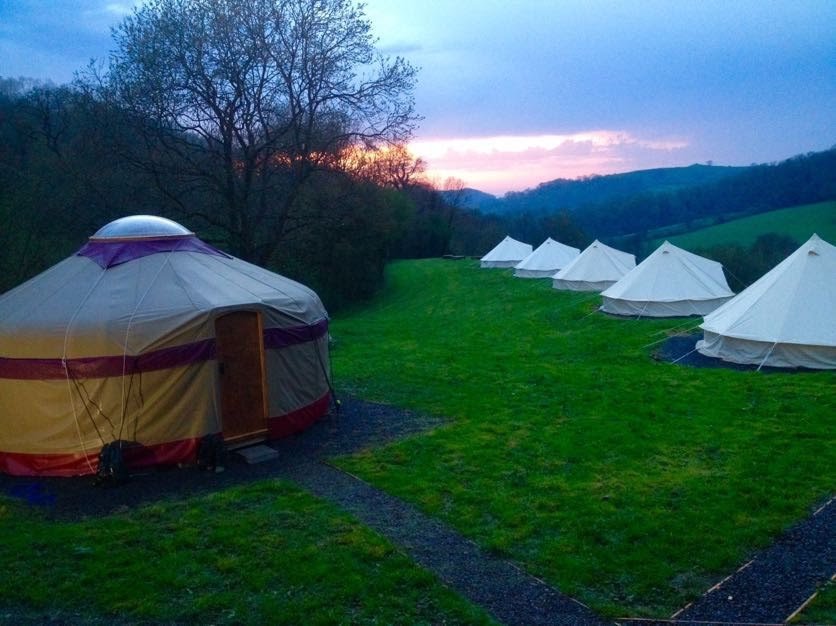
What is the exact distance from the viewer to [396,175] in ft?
179

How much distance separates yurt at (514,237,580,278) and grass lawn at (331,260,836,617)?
54.5 feet

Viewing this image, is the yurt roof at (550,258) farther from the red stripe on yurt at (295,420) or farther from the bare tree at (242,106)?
the red stripe on yurt at (295,420)

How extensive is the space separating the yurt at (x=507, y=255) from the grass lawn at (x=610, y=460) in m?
22.4

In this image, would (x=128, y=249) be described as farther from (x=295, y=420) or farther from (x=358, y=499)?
(x=358, y=499)

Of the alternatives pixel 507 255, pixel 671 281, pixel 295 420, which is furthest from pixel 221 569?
pixel 507 255

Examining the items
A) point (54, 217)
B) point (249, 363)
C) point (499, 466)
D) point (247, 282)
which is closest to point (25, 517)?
point (249, 363)

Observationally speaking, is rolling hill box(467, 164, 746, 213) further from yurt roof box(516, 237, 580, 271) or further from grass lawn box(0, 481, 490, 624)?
grass lawn box(0, 481, 490, 624)

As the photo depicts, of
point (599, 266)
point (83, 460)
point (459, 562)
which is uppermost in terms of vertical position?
point (599, 266)

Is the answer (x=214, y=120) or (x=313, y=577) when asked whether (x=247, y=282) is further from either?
(x=214, y=120)

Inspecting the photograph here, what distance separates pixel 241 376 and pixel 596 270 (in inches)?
791

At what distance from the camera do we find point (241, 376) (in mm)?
8836

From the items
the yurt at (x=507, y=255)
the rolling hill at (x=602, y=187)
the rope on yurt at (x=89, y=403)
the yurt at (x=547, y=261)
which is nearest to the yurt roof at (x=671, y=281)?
the yurt at (x=547, y=261)

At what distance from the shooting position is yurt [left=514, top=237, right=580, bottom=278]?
3269 centimetres

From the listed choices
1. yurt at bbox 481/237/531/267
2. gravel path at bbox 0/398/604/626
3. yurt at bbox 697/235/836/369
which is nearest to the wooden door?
gravel path at bbox 0/398/604/626
